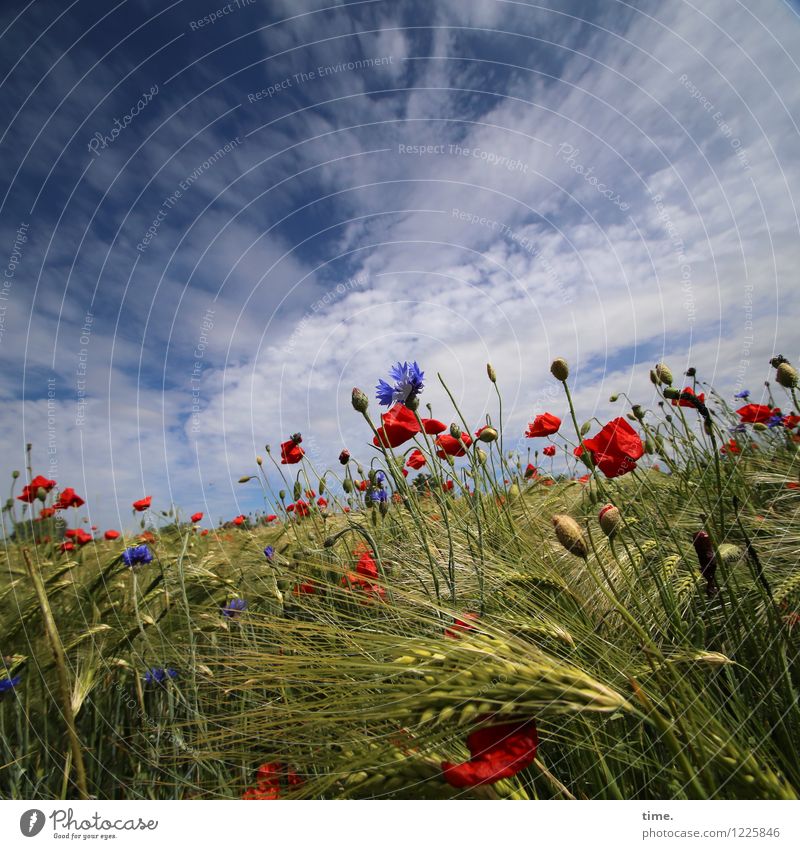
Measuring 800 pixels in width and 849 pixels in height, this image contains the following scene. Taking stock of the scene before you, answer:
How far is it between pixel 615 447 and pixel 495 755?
1135 millimetres

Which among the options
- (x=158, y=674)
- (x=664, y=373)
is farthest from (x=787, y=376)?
(x=158, y=674)

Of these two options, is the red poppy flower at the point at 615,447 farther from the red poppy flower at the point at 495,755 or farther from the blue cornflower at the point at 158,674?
the blue cornflower at the point at 158,674

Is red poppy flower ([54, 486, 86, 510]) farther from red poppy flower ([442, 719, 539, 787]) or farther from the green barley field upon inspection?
red poppy flower ([442, 719, 539, 787])

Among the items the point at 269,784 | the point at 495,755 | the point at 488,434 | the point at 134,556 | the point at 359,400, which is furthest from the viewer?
the point at 488,434

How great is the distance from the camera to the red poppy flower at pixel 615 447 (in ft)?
5.30

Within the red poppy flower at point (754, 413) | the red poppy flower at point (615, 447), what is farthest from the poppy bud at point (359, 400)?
Answer: the red poppy flower at point (754, 413)

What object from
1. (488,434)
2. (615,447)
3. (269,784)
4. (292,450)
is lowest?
(269,784)

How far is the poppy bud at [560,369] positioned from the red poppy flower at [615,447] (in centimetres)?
25

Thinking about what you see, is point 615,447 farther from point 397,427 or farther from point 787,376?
point 787,376

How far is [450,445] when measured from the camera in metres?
2.36

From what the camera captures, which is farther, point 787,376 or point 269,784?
point 787,376

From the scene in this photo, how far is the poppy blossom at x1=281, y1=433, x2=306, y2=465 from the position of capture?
115 inches

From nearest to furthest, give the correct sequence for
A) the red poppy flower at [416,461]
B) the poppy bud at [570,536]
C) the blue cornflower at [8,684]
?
1. the poppy bud at [570,536]
2. the blue cornflower at [8,684]
3. the red poppy flower at [416,461]

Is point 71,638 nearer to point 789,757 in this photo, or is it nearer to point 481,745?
point 481,745
